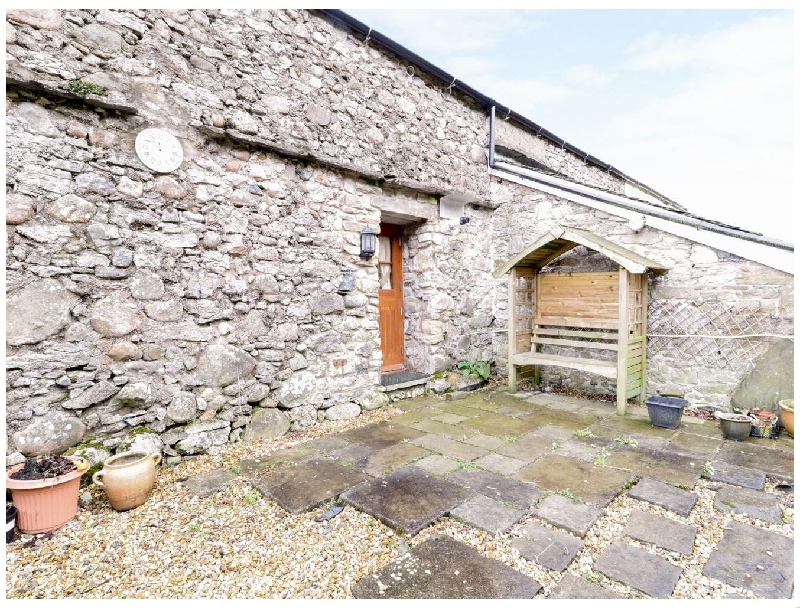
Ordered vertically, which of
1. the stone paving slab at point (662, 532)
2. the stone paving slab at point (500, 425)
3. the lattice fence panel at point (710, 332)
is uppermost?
the lattice fence panel at point (710, 332)

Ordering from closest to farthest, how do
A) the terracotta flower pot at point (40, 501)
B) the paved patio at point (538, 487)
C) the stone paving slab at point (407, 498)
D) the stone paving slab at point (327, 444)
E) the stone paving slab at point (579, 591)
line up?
the stone paving slab at point (579, 591) → the paved patio at point (538, 487) → the terracotta flower pot at point (40, 501) → the stone paving slab at point (407, 498) → the stone paving slab at point (327, 444)

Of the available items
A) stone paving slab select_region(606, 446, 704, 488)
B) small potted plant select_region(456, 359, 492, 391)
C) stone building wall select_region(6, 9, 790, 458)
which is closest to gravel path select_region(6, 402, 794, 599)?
stone paving slab select_region(606, 446, 704, 488)

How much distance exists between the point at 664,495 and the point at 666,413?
5.10 ft

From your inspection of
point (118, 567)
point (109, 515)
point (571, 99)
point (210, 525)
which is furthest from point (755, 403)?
point (571, 99)

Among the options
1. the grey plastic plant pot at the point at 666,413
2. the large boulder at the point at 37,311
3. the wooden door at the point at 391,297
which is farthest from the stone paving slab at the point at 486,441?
the large boulder at the point at 37,311

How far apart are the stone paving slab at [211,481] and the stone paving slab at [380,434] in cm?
109

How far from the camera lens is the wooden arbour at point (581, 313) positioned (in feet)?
14.2

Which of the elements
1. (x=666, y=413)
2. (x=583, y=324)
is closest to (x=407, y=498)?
(x=666, y=413)

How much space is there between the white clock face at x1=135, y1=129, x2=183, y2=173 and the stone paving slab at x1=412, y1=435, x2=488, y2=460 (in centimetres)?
331

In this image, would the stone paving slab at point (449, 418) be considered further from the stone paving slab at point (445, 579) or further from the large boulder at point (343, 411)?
the stone paving slab at point (445, 579)

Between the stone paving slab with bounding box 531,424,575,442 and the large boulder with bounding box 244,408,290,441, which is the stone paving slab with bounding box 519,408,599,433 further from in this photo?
the large boulder with bounding box 244,408,290,441

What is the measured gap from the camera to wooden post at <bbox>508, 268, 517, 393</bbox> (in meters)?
5.21

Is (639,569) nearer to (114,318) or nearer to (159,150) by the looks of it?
(114,318)

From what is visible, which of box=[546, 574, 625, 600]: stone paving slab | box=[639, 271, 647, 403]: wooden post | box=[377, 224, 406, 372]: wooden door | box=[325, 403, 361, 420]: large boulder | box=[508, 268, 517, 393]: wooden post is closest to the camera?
box=[546, 574, 625, 600]: stone paving slab
